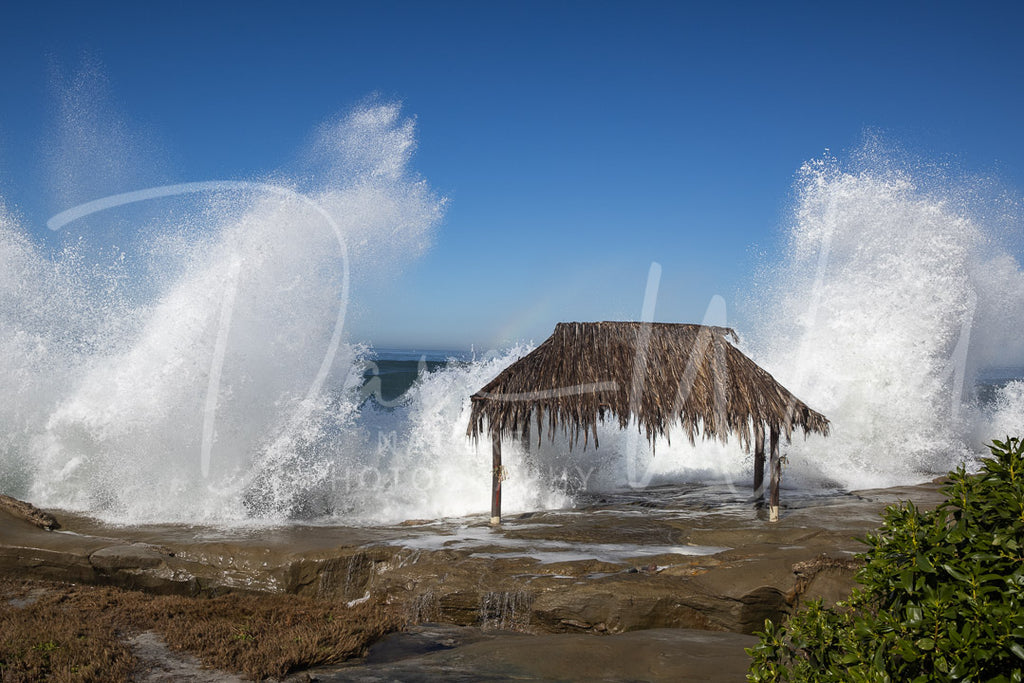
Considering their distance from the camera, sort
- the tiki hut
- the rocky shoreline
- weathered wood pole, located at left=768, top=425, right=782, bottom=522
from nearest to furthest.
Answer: the rocky shoreline → the tiki hut → weathered wood pole, located at left=768, top=425, right=782, bottom=522

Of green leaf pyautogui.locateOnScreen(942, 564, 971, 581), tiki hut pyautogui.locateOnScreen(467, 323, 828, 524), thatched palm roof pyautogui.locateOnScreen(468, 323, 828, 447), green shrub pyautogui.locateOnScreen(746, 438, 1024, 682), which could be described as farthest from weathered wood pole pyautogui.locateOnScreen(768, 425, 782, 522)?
green leaf pyautogui.locateOnScreen(942, 564, 971, 581)

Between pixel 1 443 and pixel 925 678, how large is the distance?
60.7ft

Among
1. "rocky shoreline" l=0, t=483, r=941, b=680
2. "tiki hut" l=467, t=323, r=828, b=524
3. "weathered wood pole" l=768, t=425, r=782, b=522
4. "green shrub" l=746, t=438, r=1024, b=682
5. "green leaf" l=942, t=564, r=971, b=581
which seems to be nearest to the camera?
"green shrub" l=746, t=438, r=1024, b=682

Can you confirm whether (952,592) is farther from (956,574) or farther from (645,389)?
(645,389)

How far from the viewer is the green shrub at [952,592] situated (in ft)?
7.65

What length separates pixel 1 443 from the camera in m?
15.3

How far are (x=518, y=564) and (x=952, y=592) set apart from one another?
6242 mm

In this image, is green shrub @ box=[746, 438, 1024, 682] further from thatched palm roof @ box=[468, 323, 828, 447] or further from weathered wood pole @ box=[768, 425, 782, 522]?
weathered wood pole @ box=[768, 425, 782, 522]

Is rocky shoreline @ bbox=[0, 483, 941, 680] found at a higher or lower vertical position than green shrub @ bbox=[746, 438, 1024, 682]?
lower

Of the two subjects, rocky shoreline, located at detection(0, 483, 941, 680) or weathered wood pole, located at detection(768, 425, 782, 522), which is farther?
weathered wood pole, located at detection(768, 425, 782, 522)

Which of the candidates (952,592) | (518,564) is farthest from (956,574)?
(518,564)

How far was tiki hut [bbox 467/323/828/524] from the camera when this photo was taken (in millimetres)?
10281

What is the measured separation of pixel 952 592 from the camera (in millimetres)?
2449

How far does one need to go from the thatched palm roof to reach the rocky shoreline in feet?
5.23
